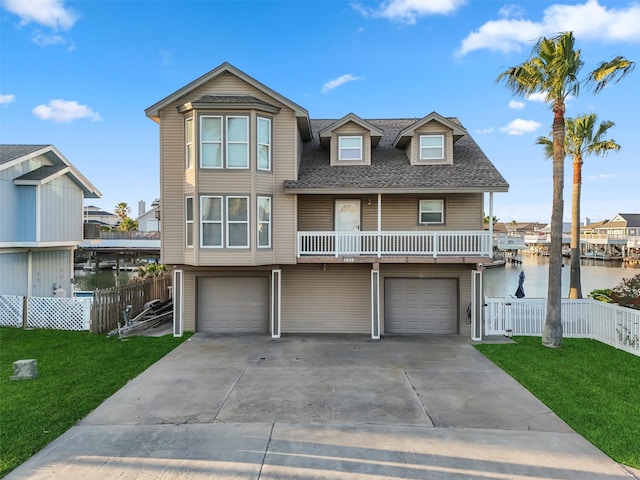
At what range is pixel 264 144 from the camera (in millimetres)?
12508

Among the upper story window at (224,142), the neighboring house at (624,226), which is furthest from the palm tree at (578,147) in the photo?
the neighboring house at (624,226)

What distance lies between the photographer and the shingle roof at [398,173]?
12398 mm

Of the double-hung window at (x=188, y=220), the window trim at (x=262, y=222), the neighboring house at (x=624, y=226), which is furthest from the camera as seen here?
the neighboring house at (x=624, y=226)

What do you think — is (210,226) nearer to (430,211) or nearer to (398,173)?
(398,173)

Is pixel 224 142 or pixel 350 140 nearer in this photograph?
pixel 224 142

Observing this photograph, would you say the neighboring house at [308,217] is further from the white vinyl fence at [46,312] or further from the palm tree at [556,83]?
the white vinyl fence at [46,312]

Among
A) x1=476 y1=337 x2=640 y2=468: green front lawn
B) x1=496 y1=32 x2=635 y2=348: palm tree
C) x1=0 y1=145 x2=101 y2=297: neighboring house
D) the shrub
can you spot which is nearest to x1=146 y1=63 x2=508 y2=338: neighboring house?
x1=496 y1=32 x2=635 y2=348: palm tree

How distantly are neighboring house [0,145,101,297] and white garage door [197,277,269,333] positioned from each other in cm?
747

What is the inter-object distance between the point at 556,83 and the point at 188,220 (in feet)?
41.5

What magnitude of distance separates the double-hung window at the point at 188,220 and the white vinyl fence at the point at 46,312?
423 centimetres

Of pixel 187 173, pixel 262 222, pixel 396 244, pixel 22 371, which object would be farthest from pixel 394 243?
pixel 22 371

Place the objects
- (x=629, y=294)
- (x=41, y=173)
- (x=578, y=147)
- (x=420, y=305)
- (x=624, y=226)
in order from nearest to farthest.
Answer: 1. (x=629, y=294)
2. (x=420, y=305)
3. (x=41, y=173)
4. (x=578, y=147)
5. (x=624, y=226)

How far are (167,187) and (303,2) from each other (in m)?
10.1

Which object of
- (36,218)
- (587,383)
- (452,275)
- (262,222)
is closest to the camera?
(587,383)
